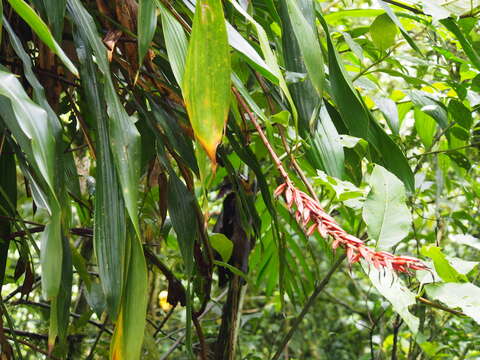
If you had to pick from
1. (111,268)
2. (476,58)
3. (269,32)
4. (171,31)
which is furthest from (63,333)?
(476,58)

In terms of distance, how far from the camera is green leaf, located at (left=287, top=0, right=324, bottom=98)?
1.76 ft

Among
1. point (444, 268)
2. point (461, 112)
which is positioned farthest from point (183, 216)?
point (461, 112)

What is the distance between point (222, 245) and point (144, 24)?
379mm

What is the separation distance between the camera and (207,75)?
16.3 inches

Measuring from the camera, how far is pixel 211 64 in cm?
41

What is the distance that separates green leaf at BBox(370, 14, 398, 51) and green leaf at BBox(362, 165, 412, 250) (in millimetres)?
295

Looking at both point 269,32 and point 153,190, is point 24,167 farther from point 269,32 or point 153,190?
point 153,190

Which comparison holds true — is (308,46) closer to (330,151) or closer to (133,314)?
(330,151)

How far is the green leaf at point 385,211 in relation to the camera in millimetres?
457

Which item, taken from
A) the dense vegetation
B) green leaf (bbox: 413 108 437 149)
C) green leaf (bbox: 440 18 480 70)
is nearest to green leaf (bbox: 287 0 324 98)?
the dense vegetation

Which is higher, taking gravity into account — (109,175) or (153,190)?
(109,175)

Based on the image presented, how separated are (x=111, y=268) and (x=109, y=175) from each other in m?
0.08

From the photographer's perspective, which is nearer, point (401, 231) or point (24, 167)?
point (401, 231)

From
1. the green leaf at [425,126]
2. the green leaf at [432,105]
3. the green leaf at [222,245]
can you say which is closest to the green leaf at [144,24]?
the green leaf at [222,245]
